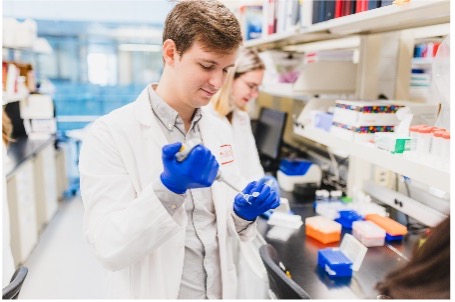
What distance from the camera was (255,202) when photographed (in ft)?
4.09

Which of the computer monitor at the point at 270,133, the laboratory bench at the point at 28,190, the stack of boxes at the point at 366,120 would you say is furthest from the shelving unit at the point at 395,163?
the laboratory bench at the point at 28,190

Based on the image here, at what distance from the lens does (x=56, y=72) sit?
8469 mm

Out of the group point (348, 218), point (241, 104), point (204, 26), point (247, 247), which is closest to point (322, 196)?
point (348, 218)

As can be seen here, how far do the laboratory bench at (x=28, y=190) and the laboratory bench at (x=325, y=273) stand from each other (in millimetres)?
1980

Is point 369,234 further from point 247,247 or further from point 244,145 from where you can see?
point 244,145

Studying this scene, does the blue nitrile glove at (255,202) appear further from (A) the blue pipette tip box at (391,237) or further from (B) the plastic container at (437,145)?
(A) the blue pipette tip box at (391,237)

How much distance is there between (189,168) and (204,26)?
1.27ft

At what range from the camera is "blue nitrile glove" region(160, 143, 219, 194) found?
934mm

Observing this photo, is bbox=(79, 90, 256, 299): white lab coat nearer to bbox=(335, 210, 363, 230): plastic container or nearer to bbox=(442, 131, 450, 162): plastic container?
bbox=(442, 131, 450, 162): plastic container

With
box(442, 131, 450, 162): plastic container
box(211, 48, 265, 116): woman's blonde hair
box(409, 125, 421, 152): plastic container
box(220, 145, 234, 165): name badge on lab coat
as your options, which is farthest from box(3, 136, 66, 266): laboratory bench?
box(442, 131, 450, 162): plastic container

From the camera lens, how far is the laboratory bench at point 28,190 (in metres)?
3.20

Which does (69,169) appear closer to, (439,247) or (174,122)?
(174,122)

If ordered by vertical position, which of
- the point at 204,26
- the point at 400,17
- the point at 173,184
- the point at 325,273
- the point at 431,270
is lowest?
the point at 325,273

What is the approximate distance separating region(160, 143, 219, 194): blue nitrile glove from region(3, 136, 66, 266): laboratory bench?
7.12 feet
